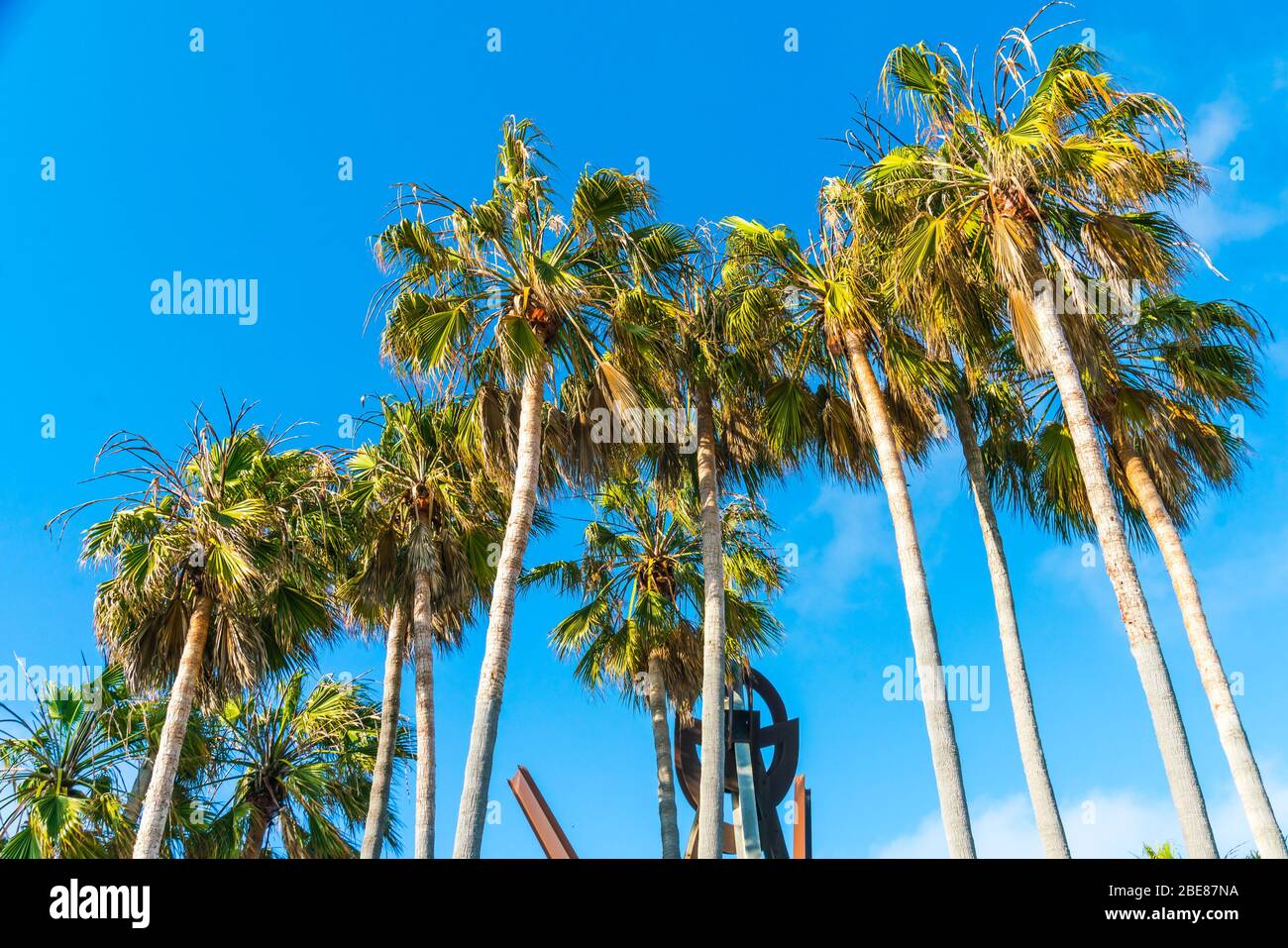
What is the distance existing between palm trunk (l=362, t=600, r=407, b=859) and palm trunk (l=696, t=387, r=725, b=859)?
5.39m

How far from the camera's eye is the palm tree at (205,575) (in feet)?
56.0

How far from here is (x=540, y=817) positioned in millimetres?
20406

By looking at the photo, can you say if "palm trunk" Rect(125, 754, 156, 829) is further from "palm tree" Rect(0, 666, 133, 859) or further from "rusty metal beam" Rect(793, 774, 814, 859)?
"rusty metal beam" Rect(793, 774, 814, 859)

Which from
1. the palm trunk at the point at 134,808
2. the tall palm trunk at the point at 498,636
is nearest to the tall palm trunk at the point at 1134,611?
the tall palm trunk at the point at 498,636

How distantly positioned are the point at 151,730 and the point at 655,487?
1091cm

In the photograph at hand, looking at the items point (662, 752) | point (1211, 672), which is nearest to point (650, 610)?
point (662, 752)

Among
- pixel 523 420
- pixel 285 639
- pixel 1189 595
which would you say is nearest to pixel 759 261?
pixel 523 420

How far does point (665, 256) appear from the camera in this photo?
1892 centimetres

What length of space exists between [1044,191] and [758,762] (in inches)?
540

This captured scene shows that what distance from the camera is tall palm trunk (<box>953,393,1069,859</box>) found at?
14750mm

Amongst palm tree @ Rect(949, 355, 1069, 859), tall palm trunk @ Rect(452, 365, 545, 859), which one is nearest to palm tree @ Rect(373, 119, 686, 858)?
tall palm trunk @ Rect(452, 365, 545, 859)

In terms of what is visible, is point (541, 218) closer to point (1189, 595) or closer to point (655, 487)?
point (655, 487)

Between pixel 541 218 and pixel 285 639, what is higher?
pixel 541 218

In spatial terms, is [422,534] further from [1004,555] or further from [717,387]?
[1004,555]
